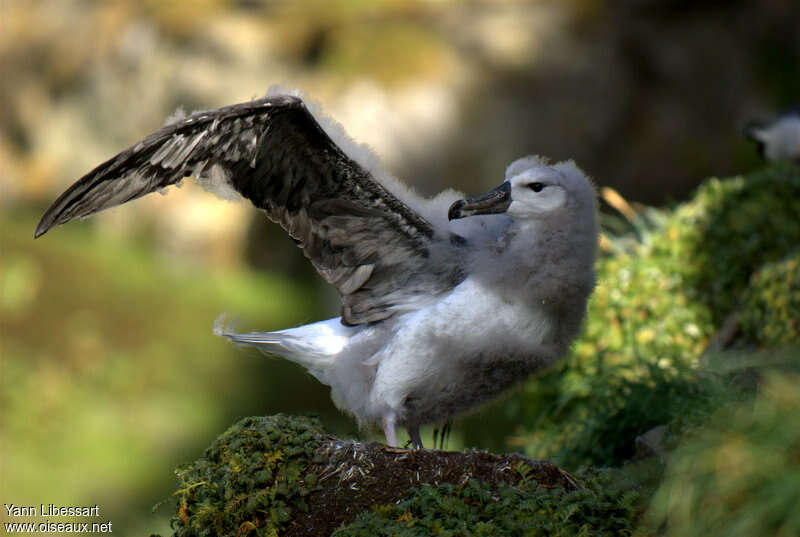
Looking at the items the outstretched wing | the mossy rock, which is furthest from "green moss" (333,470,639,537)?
the outstretched wing

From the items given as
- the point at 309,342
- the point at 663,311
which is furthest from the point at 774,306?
the point at 309,342

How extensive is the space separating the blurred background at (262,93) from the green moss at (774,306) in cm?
414

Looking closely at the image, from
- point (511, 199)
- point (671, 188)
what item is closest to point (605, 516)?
point (511, 199)

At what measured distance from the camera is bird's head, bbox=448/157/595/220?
305 centimetres

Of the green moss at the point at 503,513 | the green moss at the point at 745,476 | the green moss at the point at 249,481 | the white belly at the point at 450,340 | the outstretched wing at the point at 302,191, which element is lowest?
the green moss at the point at 745,476

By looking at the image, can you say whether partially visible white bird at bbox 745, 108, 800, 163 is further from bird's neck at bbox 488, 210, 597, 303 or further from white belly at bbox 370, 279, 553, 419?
white belly at bbox 370, 279, 553, 419

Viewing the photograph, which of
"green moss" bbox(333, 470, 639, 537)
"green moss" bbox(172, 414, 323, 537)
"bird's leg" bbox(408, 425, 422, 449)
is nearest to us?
"green moss" bbox(333, 470, 639, 537)

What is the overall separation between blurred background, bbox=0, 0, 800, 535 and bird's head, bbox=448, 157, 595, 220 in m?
4.72

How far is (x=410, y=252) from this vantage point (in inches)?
130

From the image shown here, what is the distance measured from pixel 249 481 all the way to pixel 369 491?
1.18ft

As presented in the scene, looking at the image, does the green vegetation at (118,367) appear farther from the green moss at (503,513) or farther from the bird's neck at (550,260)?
the green moss at (503,513)

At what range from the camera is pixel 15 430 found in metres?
6.95

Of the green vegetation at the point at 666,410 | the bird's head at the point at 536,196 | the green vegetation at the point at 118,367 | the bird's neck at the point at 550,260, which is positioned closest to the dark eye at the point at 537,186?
the bird's head at the point at 536,196

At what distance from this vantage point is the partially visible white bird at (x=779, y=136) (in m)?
6.64
